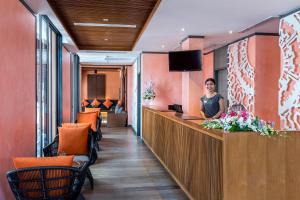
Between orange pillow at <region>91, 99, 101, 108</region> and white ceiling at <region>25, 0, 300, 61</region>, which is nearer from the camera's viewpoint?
white ceiling at <region>25, 0, 300, 61</region>

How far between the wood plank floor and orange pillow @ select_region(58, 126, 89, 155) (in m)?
0.60

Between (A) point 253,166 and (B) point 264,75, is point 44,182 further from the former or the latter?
(B) point 264,75

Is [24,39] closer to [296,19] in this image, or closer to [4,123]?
[4,123]

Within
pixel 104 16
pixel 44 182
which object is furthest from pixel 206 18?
pixel 44 182

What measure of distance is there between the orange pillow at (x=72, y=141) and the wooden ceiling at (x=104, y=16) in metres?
1.99

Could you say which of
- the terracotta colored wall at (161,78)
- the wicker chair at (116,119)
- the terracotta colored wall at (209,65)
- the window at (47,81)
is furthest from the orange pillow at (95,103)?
the window at (47,81)

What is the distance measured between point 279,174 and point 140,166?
11.4 feet

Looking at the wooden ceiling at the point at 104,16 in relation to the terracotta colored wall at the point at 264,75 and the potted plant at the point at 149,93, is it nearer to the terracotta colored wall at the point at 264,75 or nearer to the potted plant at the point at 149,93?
the potted plant at the point at 149,93

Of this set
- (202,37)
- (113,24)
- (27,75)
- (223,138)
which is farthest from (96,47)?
(223,138)

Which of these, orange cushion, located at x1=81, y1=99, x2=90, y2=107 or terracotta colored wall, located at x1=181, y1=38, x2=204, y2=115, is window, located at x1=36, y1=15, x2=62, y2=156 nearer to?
terracotta colored wall, located at x1=181, y1=38, x2=204, y2=115

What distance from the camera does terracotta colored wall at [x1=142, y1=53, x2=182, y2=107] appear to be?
28.9 ft

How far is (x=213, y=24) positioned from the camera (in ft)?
17.2

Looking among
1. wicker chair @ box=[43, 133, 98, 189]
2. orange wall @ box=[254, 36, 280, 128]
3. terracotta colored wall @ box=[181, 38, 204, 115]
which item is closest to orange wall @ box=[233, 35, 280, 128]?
orange wall @ box=[254, 36, 280, 128]

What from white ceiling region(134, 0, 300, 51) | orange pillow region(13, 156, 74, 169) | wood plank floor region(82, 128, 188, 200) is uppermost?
white ceiling region(134, 0, 300, 51)
